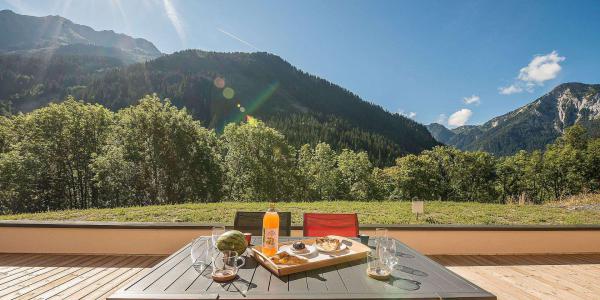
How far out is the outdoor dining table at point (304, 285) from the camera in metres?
1.33

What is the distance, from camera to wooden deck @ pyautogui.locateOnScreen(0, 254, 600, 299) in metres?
3.03

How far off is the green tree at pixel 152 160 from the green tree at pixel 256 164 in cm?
257

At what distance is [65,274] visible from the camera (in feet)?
11.1

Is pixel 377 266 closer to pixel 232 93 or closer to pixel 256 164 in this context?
pixel 256 164

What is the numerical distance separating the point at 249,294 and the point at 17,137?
23642 millimetres

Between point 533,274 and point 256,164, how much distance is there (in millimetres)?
18697

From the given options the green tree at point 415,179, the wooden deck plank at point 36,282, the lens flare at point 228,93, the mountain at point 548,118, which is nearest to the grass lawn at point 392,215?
the wooden deck plank at point 36,282

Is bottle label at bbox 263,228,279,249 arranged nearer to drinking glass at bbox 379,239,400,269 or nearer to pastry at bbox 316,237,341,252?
pastry at bbox 316,237,341,252

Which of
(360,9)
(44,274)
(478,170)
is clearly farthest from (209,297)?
(478,170)

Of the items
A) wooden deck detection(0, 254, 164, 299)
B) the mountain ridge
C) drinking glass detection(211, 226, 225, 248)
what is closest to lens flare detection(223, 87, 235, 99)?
the mountain ridge

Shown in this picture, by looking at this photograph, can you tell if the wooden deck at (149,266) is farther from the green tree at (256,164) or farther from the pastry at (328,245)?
the green tree at (256,164)

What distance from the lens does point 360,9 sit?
29.9 ft

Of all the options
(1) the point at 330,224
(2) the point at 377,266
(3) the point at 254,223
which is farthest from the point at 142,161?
(2) the point at 377,266

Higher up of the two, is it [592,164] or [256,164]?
[592,164]
